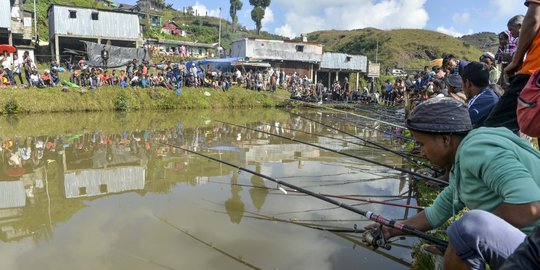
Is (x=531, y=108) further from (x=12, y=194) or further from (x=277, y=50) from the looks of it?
(x=277, y=50)

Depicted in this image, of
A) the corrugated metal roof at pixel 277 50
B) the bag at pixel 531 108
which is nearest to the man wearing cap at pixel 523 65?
the bag at pixel 531 108

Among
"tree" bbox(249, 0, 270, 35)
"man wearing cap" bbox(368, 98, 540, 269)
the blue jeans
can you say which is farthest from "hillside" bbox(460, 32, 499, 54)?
the blue jeans

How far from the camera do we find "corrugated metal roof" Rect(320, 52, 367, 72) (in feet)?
119

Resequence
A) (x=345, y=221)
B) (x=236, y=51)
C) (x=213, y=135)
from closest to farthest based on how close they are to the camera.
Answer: (x=345, y=221)
(x=213, y=135)
(x=236, y=51)

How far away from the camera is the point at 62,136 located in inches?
443

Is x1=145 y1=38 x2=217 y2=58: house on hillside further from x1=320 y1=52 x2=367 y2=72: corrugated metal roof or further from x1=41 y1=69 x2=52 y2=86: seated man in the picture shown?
x1=41 y1=69 x2=52 y2=86: seated man

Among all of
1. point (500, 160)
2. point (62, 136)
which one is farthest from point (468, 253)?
point (62, 136)

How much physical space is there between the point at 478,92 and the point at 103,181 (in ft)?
19.4

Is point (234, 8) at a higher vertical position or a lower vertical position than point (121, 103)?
higher

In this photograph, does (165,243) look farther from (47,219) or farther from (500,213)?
(500,213)

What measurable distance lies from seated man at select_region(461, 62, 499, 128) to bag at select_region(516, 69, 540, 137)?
189 centimetres

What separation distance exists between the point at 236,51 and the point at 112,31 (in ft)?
35.5

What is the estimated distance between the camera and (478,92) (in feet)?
12.3

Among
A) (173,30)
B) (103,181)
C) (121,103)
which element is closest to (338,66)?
(121,103)
